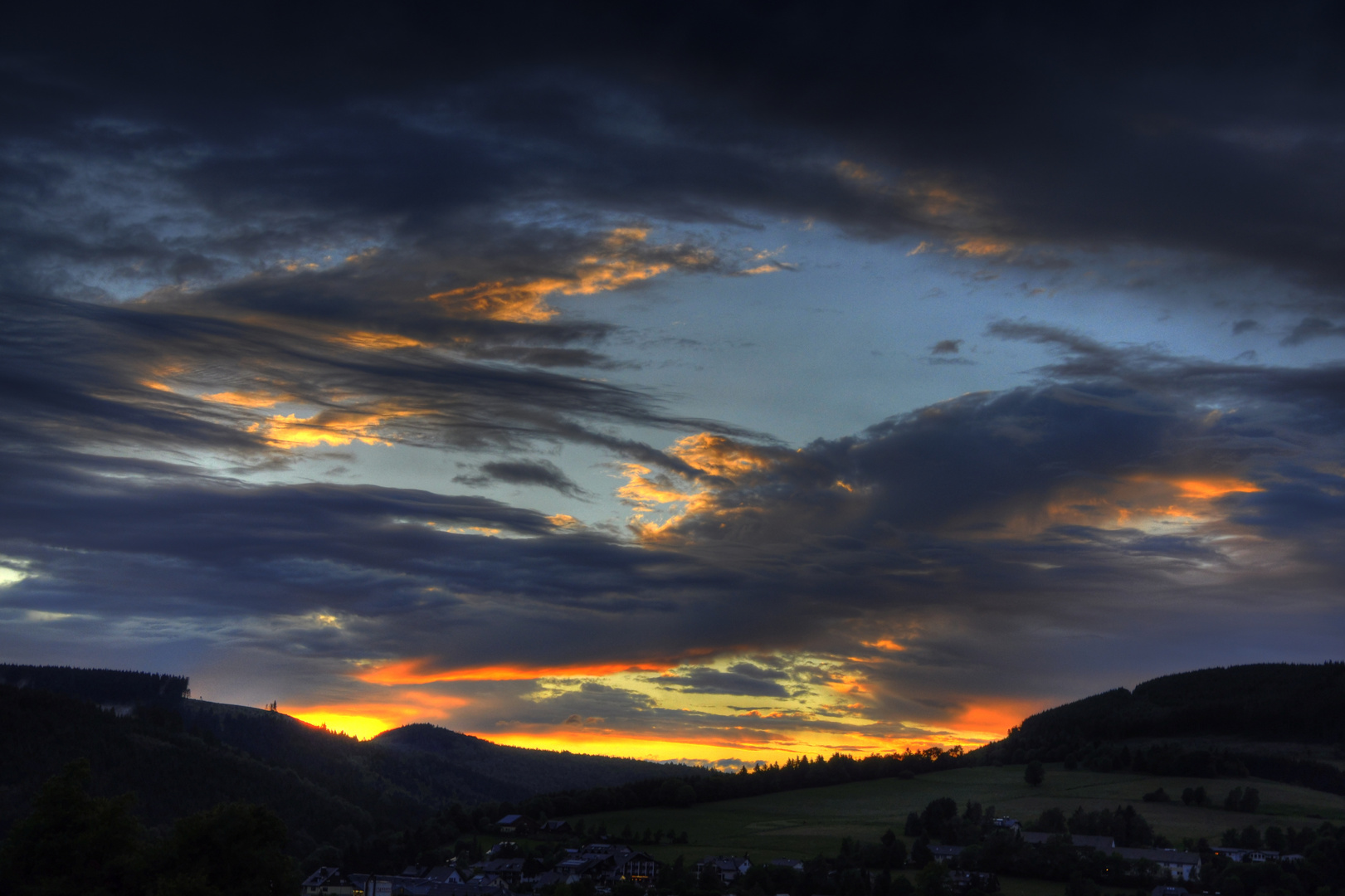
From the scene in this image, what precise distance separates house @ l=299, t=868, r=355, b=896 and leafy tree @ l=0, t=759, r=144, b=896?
53443 millimetres

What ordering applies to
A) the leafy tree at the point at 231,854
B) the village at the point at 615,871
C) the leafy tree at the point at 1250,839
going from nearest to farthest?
the leafy tree at the point at 231,854 → the village at the point at 615,871 → the leafy tree at the point at 1250,839

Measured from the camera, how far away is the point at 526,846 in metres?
130

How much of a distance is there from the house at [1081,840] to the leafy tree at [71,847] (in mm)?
85978

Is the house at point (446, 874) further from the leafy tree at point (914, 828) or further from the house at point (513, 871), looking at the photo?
the leafy tree at point (914, 828)

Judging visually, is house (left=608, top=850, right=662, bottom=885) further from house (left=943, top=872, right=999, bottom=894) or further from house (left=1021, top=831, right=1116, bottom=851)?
house (left=1021, top=831, right=1116, bottom=851)

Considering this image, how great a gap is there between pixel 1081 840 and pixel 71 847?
3960 inches

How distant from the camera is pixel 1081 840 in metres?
121

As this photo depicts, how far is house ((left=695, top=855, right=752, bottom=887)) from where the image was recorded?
348 feet

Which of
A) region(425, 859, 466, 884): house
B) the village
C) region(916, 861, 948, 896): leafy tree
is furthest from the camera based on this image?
region(425, 859, 466, 884): house

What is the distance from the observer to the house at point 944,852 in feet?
375

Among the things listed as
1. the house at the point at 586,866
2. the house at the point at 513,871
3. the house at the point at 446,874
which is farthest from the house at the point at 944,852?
the house at the point at 446,874

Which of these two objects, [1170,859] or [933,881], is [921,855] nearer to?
[933,881]

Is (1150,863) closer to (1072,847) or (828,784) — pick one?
(1072,847)

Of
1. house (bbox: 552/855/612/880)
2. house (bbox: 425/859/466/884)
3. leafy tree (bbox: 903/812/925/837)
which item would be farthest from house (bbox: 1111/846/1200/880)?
house (bbox: 425/859/466/884)
